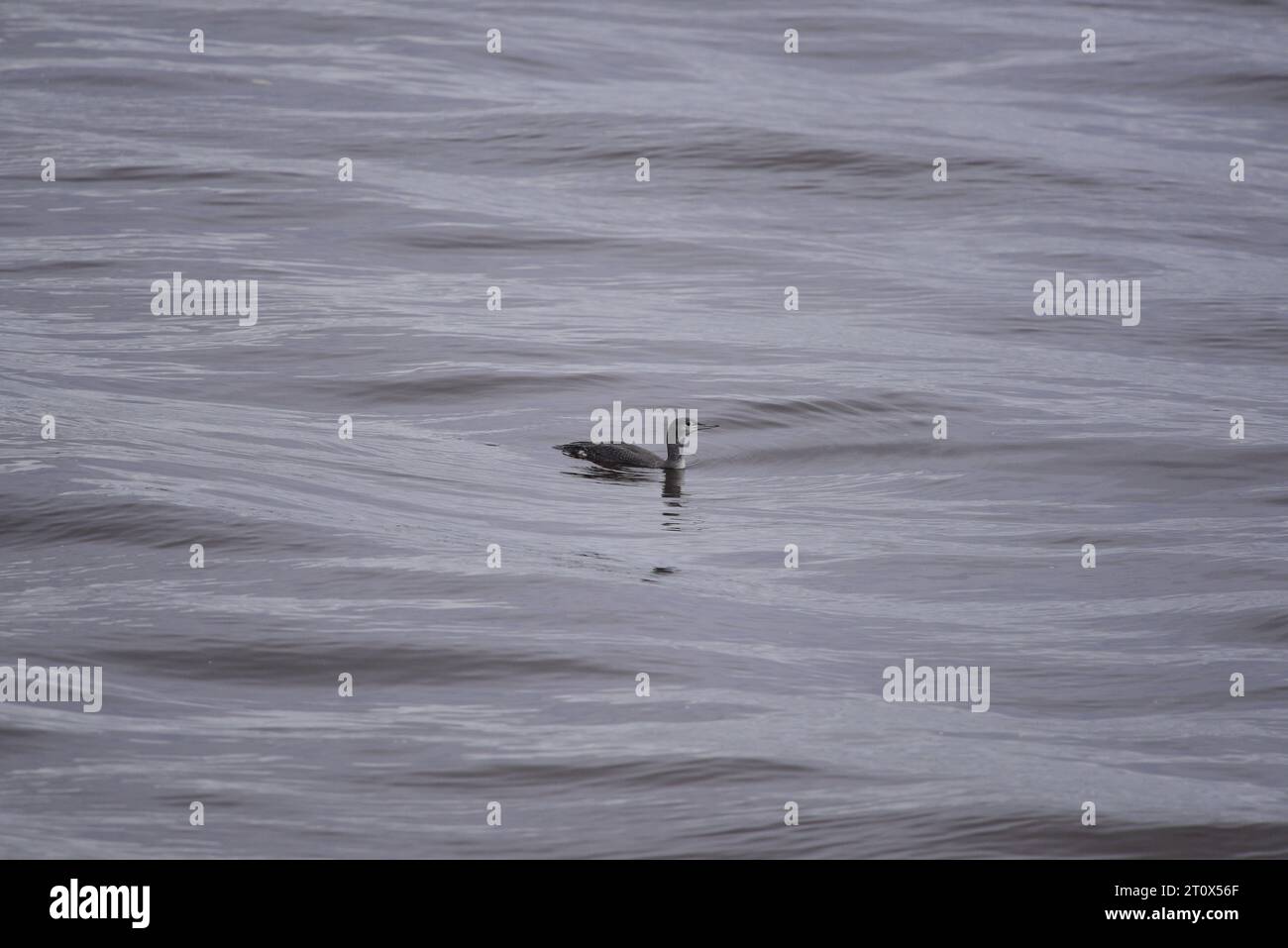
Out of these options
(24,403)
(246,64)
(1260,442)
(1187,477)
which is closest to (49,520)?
(24,403)

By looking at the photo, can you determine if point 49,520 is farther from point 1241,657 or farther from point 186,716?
point 1241,657

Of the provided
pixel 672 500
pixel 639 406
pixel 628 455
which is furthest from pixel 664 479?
pixel 639 406

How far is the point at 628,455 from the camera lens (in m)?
15.1

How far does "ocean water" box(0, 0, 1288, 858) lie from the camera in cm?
928

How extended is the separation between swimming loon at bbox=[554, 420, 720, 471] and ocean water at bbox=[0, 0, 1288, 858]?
0.19 meters

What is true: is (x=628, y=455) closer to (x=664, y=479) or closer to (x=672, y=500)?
(x=664, y=479)

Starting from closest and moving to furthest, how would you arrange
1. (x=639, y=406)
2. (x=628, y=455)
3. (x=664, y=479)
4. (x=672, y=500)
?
(x=672, y=500) → (x=664, y=479) → (x=628, y=455) → (x=639, y=406)

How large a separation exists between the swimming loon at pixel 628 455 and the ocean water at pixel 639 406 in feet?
0.61

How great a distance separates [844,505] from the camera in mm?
14906

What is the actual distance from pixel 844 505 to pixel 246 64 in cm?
2128

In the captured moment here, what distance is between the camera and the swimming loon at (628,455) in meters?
14.9

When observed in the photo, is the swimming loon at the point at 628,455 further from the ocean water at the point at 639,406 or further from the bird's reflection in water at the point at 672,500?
the ocean water at the point at 639,406

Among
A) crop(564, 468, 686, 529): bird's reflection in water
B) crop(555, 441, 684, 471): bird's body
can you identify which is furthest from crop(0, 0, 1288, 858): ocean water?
crop(555, 441, 684, 471): bird's body

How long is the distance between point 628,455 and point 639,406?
8.54ft
